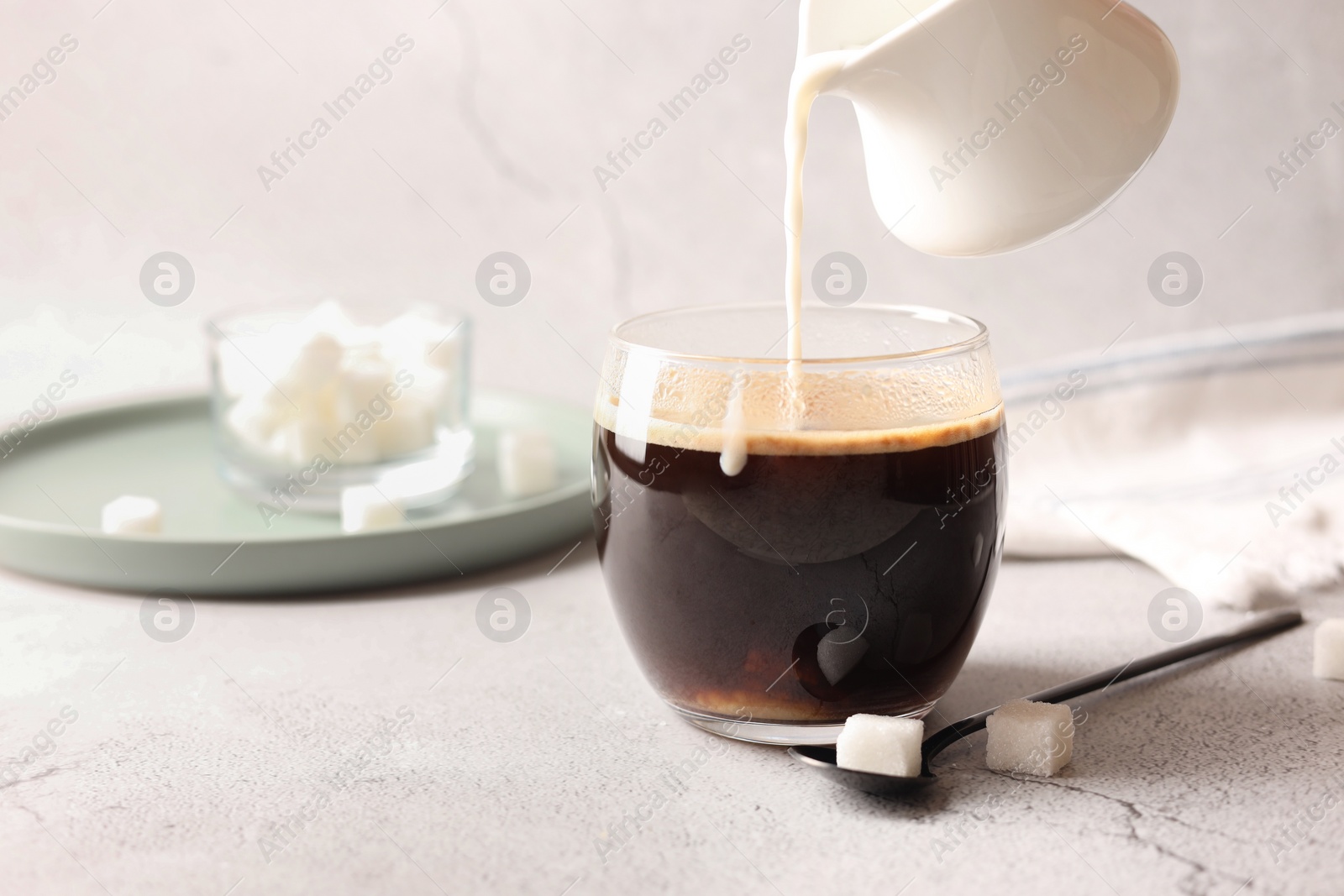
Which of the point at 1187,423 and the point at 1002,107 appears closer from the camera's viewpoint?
the point at 1002,107

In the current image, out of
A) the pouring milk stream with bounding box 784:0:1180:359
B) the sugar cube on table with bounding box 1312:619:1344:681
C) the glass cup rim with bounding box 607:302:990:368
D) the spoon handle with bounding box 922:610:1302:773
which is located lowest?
the spoon handle with bounding box 922:610:1302:773

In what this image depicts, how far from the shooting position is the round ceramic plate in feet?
5.04

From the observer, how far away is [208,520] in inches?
68.8

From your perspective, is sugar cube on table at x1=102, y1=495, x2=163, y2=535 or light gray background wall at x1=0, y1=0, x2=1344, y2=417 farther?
light gray background wall at x1=0, y1=0, x2=1344, y2=417

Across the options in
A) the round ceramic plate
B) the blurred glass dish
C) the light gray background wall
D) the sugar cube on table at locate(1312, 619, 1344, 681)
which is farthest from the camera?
the light gray background wall

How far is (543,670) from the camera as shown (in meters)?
1.39

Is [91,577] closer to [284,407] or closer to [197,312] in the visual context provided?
[284,407]

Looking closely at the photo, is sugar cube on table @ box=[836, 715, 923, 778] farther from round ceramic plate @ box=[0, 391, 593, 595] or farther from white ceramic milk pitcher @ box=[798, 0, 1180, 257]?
round ceramic plate @ box=[0, 391, 593, 595]

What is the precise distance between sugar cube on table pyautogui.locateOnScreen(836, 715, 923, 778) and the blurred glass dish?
2.90ft

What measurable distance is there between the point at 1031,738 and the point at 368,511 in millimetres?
887

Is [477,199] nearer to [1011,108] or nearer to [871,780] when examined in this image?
[1011,108]

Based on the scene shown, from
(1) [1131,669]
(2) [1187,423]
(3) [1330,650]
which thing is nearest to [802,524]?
(1) [1131,669]

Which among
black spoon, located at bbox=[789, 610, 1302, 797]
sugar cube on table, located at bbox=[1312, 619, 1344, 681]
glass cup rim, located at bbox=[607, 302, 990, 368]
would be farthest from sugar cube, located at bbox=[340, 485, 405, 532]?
sugar cube on table, located at bbox=[1312, 619, 1344, 681]

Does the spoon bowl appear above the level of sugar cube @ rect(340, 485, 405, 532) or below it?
above
